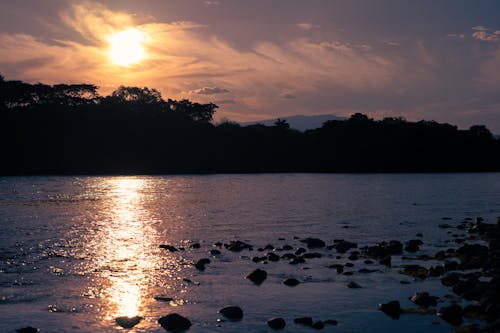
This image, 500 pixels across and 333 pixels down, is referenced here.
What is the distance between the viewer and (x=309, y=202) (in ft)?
199

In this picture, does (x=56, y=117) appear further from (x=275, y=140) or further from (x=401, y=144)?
(x=401, y=144)

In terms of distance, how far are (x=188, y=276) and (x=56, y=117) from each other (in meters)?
122

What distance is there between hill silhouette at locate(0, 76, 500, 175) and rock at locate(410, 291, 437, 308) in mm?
124214

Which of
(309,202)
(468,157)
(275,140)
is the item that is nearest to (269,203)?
(309,202)

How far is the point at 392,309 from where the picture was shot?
16.1 m

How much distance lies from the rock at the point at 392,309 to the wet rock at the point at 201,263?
358 inches

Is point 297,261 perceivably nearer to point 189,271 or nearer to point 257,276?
point 257,276

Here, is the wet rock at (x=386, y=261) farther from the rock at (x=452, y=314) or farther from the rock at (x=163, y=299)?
the rock at (x=163, y=299)

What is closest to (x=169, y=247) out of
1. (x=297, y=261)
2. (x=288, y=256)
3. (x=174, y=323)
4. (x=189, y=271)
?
(x=189, y=271)

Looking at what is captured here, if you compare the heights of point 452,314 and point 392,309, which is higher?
point 452,314

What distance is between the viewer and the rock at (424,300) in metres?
16.6

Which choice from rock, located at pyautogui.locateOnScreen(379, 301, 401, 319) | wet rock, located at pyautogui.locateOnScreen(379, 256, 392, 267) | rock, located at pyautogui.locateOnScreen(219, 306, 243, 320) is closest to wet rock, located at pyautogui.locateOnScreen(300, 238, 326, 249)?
wet rock, located at pyautogui.locateOnScreen(379, 256, 392, 267)

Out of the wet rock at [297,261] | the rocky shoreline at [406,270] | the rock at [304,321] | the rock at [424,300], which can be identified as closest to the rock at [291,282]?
the rocky shoreline at [406,270]

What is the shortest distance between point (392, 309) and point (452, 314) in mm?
1818
